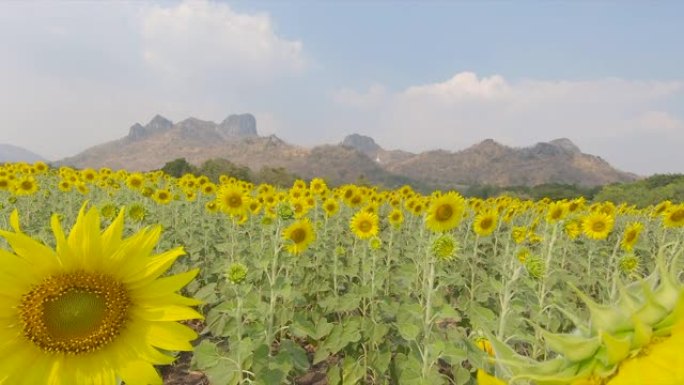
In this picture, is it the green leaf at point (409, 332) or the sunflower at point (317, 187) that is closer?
the green leaf at point (409, 332)

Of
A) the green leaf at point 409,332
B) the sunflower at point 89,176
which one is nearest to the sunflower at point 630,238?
the green leaf at point 409,332

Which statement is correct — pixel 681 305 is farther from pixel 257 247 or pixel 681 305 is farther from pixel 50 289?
pixel 257 247

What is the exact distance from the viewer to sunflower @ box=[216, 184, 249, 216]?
8102 millimetres

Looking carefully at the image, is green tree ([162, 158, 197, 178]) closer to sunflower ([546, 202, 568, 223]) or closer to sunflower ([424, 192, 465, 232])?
sunflower ([546, 202, 568, 223])

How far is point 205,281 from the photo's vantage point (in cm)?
718

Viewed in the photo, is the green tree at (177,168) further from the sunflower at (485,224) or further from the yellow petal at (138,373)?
the yellow petal at (138,373)

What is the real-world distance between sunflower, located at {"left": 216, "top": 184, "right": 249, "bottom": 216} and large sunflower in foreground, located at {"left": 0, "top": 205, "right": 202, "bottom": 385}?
6.51 meters

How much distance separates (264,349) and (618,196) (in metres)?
44.8

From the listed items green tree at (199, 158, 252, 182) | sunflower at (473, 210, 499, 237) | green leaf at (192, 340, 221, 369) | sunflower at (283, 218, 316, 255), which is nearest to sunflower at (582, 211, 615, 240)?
sunflower at (473, 210, 499, 237)

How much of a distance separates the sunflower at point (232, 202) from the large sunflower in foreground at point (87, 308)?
256 inches

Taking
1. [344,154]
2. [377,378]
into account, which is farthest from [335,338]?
[344,154]

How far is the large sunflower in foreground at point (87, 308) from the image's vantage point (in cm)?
153

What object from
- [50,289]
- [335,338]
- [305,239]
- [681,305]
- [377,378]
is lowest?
[377,378]

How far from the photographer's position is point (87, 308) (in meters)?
1.59
